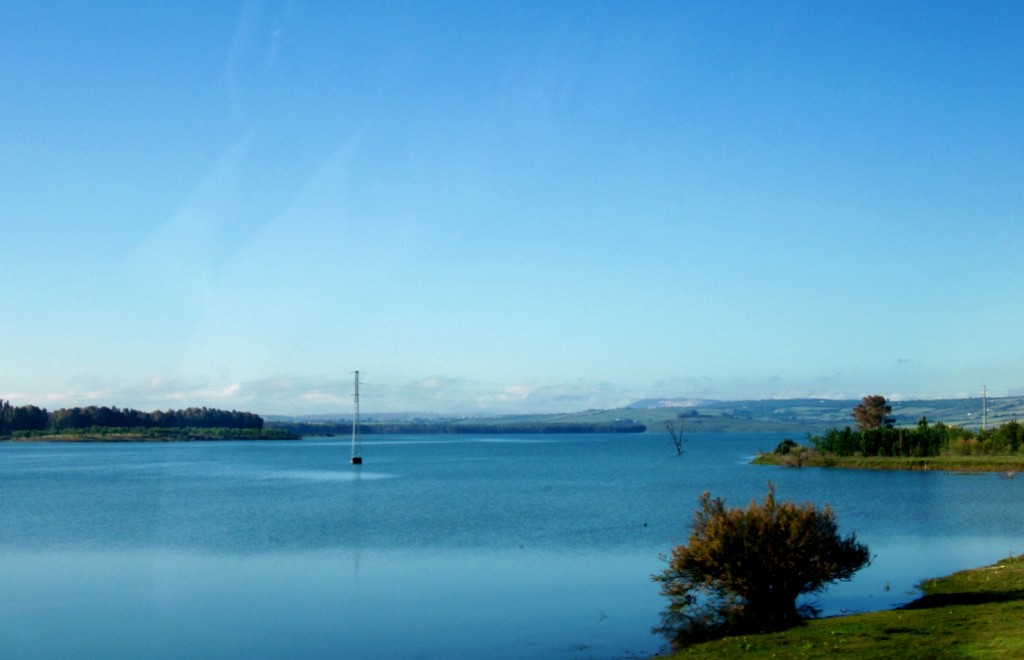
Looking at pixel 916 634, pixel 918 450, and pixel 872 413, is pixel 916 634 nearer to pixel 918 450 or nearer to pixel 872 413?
pixel 918 450

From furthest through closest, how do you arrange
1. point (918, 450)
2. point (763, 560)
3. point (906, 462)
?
point (918, 450), point (906, 462), point (763, 560)

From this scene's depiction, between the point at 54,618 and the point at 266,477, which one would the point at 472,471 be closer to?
the point at 266,477

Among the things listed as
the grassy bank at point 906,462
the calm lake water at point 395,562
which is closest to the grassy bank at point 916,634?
the calm lake water at point 395,562

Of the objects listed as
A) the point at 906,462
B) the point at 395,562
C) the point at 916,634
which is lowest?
the point at 906,462

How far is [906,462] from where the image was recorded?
9306cm

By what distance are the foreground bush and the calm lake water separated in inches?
83.7

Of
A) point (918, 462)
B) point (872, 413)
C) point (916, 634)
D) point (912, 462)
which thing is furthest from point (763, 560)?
point (872, 413)

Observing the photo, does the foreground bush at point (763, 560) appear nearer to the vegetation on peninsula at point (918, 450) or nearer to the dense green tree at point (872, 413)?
the vegetation on peninsula at point (918, 450)

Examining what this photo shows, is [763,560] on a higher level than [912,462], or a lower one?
higher

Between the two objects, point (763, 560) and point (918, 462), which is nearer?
point (763, 560)

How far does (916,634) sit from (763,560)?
14.6 feet

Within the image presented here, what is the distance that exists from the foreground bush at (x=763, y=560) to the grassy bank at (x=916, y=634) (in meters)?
1.16

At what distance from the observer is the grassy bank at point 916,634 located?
17.9m

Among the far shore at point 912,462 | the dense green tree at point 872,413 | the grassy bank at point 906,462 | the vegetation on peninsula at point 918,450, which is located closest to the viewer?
the far shore at point 912,462
